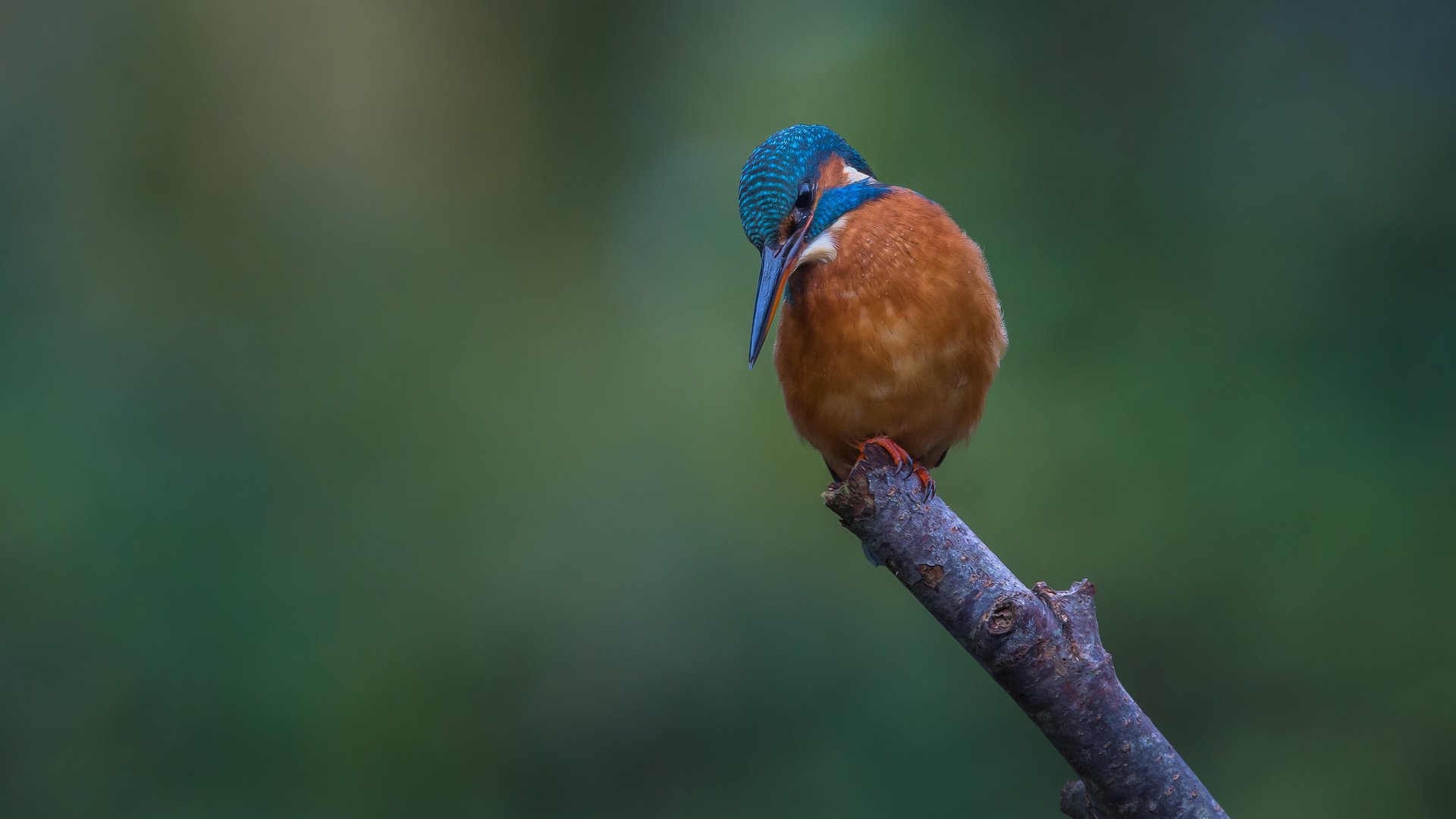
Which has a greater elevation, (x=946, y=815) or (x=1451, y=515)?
(x=1451, y=515)

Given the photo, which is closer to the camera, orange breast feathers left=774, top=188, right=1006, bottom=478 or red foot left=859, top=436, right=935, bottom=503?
red foot left=859, top=436, right=935, bottom=503

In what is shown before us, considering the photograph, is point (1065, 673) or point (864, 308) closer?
point (1065, 673)

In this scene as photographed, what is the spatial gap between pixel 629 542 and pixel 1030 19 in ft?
7.92

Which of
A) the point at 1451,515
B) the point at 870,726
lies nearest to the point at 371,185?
the point at 870,726

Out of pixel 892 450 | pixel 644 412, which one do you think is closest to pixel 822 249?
pixel 892 450

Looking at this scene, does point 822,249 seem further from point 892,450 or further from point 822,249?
point 892,450

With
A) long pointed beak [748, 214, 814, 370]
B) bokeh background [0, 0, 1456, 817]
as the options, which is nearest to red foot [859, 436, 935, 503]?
long pointed beak [748, 214, 814, 370]

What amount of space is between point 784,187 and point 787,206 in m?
0.03

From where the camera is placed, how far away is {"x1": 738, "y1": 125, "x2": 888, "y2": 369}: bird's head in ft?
5.84

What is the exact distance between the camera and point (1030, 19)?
13.9 ft

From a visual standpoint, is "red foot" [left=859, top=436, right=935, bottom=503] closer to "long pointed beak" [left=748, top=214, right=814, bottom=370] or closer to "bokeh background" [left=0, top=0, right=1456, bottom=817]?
"long pointed beak" [left=748, top=214, right=814, bottom=370]

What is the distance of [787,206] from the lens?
1.84 m

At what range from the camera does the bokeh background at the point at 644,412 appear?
11.9ft

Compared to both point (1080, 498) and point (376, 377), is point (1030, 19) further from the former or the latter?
point (376, 377)
